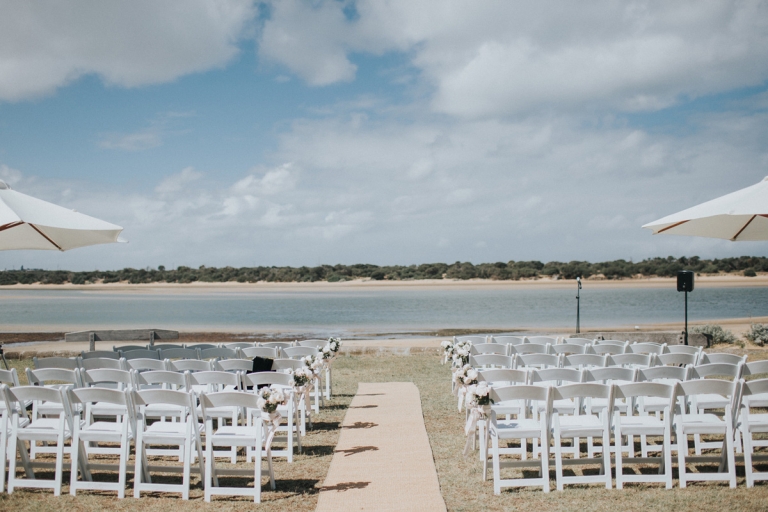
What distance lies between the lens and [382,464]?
20.3 ft

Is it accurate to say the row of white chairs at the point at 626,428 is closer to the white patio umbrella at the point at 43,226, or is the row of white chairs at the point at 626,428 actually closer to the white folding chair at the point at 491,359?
the white folding chair at the point at 491,359

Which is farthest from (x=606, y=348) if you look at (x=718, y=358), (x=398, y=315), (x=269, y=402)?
(x=398, y=315)

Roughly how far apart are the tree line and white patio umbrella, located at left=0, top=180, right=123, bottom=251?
72620 millimetres

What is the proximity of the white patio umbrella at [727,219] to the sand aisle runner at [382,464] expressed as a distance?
4.33m

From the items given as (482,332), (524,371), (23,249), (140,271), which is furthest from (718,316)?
(140,271)

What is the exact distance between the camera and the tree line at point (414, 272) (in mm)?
77938

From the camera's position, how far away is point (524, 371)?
6.35m

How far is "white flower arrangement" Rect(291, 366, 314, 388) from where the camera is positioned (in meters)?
6.82

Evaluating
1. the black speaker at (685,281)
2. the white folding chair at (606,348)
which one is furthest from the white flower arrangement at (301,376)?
the black speaker at (685,281)

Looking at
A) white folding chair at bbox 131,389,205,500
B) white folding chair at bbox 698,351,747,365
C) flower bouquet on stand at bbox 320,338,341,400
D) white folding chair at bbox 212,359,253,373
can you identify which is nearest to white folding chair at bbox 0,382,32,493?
white folding chair at bbox 131,389,205,500

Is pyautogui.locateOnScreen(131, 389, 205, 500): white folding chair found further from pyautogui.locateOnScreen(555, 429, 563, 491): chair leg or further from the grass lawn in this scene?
pyautogui.locateOnScreen(555, 429, 563, 491): chair leg

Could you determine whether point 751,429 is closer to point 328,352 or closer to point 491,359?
point 491,359

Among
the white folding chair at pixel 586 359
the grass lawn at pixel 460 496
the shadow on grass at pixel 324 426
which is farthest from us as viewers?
the shadow on grass at pixel 324 426

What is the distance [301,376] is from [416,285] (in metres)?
68.3
